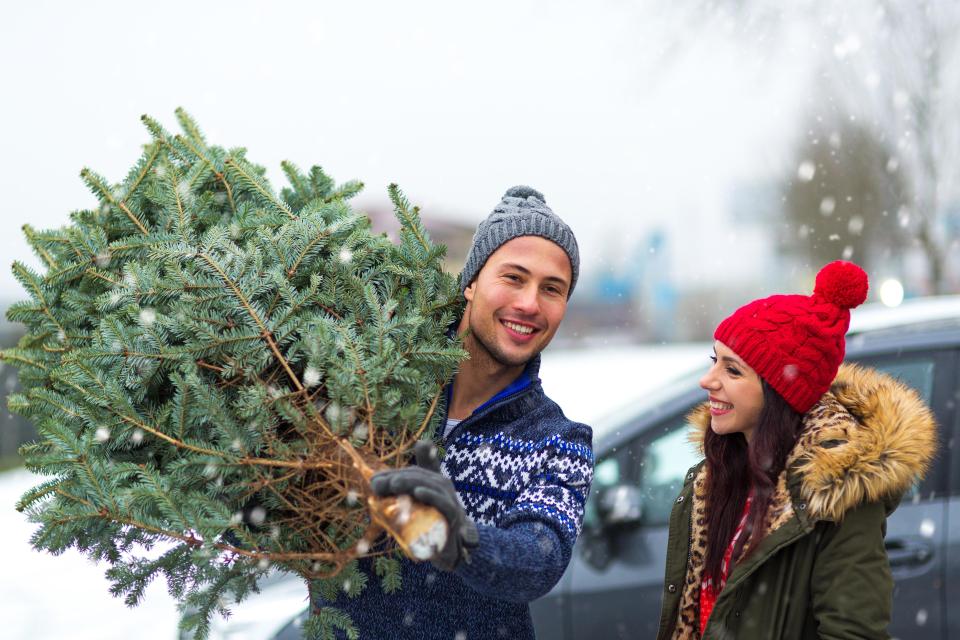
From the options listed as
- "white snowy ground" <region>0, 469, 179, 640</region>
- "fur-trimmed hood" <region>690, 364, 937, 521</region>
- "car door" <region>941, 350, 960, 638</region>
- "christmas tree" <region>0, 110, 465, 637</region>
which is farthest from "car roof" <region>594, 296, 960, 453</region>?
"white snowy ground" <region>0, 469, 179, 640</region>

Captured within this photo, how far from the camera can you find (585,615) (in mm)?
3176

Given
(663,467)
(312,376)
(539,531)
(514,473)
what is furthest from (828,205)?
(312,376)

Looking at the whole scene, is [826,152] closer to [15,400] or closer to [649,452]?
[649,452]

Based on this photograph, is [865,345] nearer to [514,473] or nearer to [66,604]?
[514,473]

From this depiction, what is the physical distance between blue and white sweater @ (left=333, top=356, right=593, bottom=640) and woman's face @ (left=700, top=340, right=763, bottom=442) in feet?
1.11

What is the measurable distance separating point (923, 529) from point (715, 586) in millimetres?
1389

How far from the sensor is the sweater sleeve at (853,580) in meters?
1.82

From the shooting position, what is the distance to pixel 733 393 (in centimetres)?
211

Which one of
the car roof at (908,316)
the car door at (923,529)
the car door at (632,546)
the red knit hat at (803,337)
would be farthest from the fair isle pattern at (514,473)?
the car roof at (908,316)

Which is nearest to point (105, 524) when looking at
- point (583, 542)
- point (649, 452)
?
point (583, 542)

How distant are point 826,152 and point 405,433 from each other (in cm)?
1289

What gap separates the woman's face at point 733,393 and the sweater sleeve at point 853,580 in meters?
0.32

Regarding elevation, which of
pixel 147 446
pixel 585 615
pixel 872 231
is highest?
pixel 872 231

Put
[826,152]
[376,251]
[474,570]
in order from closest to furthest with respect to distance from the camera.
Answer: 1. [474,570]
2. [376,251]
3. [826,152]
